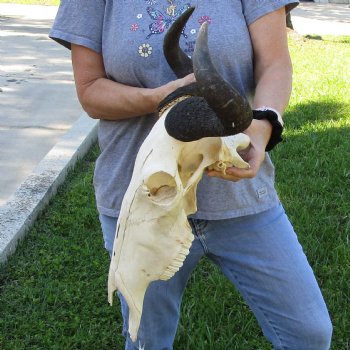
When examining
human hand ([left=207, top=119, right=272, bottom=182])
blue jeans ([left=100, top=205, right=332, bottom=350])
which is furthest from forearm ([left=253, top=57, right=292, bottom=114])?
blue jeans ([left=100, top=205, right=332, bottom=350])

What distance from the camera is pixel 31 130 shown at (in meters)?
6.55

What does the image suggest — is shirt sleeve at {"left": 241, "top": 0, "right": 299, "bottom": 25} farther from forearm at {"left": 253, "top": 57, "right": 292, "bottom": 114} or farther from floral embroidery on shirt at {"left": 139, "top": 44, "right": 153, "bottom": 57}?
floral embroidery on shirt at {"left": 139, "top": 44, "right": 153, "bottom": 57}

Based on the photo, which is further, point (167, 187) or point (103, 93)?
point (103, 93)

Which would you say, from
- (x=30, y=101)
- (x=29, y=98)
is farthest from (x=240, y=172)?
(x=29, y=98)

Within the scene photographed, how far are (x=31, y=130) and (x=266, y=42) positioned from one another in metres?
4.73

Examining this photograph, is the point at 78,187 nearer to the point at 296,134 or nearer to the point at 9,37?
the point at 296,134

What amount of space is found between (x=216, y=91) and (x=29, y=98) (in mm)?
6640

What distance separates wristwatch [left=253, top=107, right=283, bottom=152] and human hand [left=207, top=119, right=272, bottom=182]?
0.7 inches

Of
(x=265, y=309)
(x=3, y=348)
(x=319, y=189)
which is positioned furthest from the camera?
(x=319, y=189)

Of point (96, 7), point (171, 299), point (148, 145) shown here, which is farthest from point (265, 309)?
point (96, 7)

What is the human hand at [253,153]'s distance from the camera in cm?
176

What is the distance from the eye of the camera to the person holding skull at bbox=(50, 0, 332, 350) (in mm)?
2059

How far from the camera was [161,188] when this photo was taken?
169 cm

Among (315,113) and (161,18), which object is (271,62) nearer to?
(161,18)
